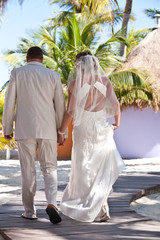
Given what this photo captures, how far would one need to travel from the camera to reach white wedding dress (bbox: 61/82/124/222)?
395cm

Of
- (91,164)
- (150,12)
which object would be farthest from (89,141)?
(150,12)

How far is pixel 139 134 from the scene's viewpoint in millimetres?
15086

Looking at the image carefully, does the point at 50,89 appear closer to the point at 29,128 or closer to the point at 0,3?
the point at 29,128

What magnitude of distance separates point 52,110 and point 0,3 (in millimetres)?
4719

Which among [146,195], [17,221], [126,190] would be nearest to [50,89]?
[17,221]

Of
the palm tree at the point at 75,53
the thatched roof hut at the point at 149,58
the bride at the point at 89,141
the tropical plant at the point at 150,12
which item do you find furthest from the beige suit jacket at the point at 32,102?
the tropical plant at the point at 150,12

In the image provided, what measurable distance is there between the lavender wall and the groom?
1134cm

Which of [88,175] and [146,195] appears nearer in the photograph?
[88,175]

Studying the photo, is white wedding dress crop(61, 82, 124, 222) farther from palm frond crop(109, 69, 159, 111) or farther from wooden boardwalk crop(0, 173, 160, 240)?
palm frond crop(109, 69, 159, 111)

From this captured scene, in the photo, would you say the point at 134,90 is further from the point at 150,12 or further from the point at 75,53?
the point at 150,12

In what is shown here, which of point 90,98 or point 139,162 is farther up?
point 90,98

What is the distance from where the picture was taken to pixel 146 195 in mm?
6582

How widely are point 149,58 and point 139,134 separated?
365 cm

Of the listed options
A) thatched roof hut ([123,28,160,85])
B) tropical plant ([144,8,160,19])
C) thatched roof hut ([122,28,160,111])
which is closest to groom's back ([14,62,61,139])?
thatched roof hut ([122,28,160,111])
